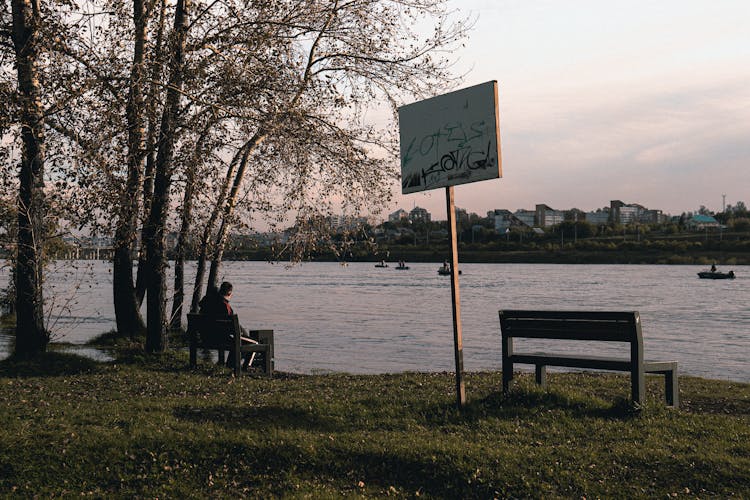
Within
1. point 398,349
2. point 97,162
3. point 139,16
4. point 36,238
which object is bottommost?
point 398,349

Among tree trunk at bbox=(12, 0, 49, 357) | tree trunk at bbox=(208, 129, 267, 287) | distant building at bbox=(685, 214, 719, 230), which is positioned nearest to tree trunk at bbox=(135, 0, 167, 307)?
tree trunk at bbox=(208, 129, 267, 287)

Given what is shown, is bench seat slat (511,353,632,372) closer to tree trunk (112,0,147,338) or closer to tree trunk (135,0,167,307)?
tree trunk (135,0,167,307)

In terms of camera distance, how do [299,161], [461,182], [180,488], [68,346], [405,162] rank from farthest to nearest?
[68,346] → [299,161] → [405,162] → [461,182] → [180,488]

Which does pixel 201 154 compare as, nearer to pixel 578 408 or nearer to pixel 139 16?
pixel 139 16

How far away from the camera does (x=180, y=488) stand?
6.93 metres

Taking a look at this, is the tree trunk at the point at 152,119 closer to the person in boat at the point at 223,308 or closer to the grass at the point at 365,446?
the person in boat at the point at 223,308

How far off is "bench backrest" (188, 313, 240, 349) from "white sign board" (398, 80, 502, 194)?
16.7 ft

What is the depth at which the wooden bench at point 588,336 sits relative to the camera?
895 cm

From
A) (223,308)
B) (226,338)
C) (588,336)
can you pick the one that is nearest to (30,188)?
(223,308)

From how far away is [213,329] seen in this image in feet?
44.6

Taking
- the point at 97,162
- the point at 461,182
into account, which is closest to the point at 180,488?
the point at 461,182

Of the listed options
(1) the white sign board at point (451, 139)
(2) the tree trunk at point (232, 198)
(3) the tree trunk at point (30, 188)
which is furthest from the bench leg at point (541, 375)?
(3) the tree trunk at point (30, 188)

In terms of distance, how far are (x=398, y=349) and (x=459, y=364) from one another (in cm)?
1545

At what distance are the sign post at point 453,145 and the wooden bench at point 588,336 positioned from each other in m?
1.19
